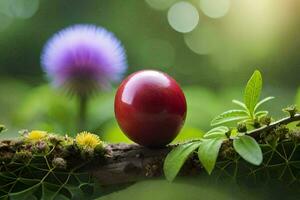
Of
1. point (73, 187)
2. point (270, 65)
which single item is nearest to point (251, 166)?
point (73, 187)

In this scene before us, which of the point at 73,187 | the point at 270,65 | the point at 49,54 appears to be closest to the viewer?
the point at 73,187

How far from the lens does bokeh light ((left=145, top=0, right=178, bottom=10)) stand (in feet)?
2.85

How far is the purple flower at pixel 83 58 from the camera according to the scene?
578 millimetres

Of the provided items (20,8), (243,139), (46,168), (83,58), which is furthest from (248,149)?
(20,8)

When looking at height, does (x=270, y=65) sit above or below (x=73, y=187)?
above

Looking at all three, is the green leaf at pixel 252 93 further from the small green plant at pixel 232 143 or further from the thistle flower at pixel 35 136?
the thistle flower at pixel 35 136

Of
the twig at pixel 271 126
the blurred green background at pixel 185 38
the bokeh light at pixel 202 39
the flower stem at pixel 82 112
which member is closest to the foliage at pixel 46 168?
the twig at pixel 271 126

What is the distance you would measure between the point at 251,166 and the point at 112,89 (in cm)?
32

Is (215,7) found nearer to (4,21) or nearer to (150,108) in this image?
(4,21)

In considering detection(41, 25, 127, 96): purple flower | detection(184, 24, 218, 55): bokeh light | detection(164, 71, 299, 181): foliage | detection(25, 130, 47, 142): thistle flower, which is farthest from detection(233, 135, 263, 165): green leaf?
detection(184, 24, 218, 55): bokeh light

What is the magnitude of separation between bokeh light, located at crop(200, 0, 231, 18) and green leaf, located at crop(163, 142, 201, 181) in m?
0.52

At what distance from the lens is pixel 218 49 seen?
33.0 inches

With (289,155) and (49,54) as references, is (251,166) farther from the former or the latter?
(49,54)

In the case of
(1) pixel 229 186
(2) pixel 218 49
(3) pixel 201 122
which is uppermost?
(2) pixel 218 49
